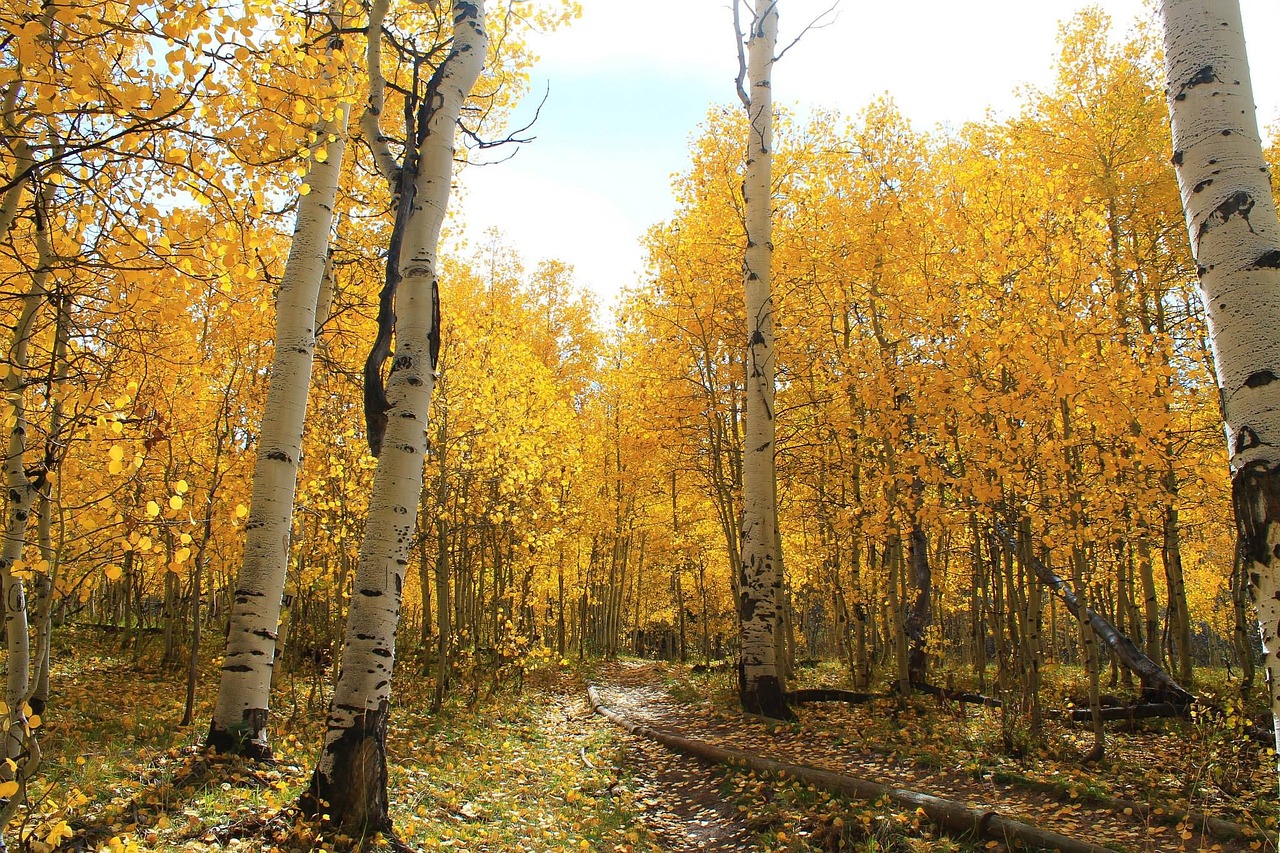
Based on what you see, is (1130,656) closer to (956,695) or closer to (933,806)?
(956,695)

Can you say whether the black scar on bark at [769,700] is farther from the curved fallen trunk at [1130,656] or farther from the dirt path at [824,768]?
the curved fallen trunk at [1130,656]

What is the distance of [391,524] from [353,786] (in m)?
1.35

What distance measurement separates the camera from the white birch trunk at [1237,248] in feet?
6.79

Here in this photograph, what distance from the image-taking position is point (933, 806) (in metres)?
4.52

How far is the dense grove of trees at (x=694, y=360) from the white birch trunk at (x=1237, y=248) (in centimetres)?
321

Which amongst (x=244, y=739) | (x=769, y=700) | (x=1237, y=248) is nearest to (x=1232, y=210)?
(x=1237, y=248)

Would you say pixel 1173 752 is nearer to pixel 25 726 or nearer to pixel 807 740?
pixel 807 740

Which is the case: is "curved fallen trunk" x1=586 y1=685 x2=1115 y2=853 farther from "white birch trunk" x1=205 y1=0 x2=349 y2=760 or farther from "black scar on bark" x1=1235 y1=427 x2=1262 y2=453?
"white birch trunk" x1=205 y1=0 x2=349 y2=760

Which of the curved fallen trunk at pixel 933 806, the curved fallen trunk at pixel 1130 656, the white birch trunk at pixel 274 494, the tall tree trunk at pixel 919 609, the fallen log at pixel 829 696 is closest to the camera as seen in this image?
the curved fallen trunk at pixel 933 806

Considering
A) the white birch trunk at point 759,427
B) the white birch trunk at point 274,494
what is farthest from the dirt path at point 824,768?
the white birch trunk at point 274,494

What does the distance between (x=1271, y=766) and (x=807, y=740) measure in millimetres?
3588

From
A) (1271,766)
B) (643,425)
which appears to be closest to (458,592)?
(643,425)

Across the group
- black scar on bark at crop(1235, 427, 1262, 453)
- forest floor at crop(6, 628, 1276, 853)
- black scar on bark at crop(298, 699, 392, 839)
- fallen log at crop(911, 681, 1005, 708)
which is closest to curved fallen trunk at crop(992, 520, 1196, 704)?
forest floor at crop(6, 628, 1276, 853)

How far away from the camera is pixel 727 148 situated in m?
11.7
